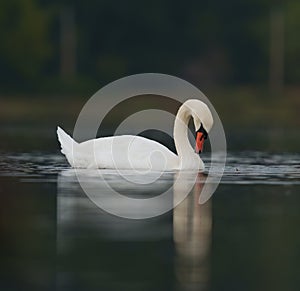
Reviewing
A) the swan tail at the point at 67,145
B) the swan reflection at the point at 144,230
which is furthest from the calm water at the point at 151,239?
the swan tail at the point at 67,145

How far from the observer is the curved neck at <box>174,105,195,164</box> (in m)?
17.5

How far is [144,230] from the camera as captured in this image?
12.3m

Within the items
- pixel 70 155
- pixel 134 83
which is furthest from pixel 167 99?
pixel 70 155

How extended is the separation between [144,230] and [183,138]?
5863 millimetres

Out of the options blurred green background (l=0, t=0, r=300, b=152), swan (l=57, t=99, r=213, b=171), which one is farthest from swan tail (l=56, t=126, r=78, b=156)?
blurred green background (l=0, t=0, r=300, b=152)

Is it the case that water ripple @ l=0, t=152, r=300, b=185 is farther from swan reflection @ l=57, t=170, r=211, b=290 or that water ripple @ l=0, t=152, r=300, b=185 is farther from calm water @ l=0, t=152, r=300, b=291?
swan reflection @ l=57, t=170, r=211, b=290

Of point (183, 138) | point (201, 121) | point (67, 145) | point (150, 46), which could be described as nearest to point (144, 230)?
point (201, 121)

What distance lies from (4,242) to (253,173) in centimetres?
671

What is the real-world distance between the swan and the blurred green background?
3723 centimetres

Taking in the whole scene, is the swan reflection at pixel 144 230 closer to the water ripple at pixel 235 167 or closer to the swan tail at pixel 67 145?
the water ripple at pixel 235 167

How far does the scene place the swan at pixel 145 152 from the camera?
56.5 feet

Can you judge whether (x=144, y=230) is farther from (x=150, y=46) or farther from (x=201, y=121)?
(x=150, y=46)

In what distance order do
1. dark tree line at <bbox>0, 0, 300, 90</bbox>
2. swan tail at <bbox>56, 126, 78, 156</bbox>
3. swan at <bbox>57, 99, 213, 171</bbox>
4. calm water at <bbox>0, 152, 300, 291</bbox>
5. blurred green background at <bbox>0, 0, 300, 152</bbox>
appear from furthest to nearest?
1. dark tree line at <bbox>0, 0, 300, 90</bbox>
2. blurred green background at <bbox>0, 0, 300, 152</bbox>
3. swan tail at <bbox>56, 126, 78, 156</bbox>
4. swan at <bbox>57, 99, 213, 171</bbox>
5. calm water at <bbox>0, 152, 300, 291</bbox>

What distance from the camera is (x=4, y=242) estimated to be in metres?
11.8
